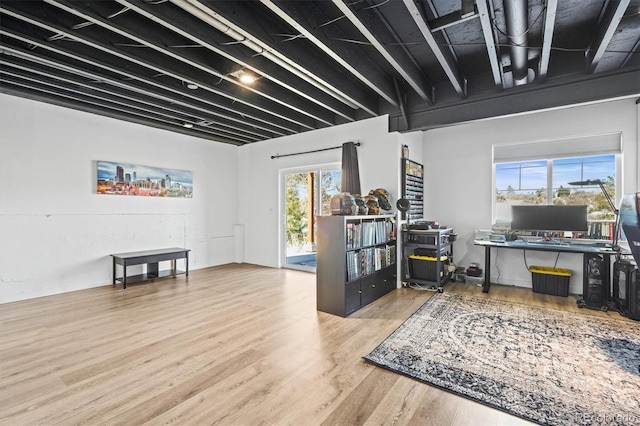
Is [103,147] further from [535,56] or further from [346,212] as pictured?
[535,56]

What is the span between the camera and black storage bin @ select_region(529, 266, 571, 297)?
4234mm

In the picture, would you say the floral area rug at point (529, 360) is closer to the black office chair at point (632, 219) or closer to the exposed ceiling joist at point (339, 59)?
the black office chair at point (632, 219)

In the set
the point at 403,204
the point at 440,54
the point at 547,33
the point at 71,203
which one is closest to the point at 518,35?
the point at 547,33

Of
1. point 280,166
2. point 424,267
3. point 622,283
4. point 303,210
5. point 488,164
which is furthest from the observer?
point 280,166

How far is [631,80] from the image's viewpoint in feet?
10.4

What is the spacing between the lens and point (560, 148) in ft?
14.8

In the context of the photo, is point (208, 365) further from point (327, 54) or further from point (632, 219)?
point (632, 219)

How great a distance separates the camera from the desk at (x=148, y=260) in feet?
15.5

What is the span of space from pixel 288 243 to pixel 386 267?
267 centimetres

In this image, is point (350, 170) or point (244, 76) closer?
point (244, 76)

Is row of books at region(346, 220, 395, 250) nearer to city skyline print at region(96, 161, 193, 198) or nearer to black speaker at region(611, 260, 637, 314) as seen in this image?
black speaker at region(611, 260, 637, 314)

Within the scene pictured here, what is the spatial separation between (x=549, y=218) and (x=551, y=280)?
92cm

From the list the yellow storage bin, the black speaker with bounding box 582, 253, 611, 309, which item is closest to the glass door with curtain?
the yellow storage bin

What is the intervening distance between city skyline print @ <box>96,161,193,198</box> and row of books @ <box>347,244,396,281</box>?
4.11 meters
